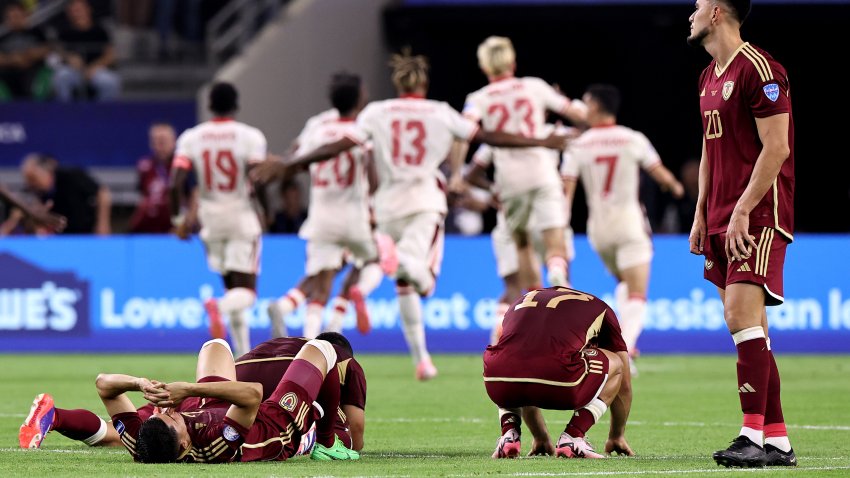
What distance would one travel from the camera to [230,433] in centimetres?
745

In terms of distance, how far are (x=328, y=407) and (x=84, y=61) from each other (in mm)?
17069

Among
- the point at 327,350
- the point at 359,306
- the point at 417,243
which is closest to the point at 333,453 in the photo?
the point at 327,350

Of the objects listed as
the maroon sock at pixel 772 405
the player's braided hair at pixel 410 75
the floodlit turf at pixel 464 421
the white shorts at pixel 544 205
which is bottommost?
the floodlit turf at pixel 464 421

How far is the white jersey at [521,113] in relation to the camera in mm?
14695

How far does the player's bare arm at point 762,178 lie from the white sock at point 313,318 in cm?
740

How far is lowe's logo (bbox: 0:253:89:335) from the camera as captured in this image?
17891 mm

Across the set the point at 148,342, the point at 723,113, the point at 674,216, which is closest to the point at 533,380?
the point at 723,113

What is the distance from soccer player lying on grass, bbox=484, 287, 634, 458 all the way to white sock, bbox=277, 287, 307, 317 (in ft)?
21.7

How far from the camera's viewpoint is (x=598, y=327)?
783 centimetres

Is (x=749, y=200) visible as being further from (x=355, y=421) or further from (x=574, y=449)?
(x=355, y=421)

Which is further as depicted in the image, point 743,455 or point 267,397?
point 267,397

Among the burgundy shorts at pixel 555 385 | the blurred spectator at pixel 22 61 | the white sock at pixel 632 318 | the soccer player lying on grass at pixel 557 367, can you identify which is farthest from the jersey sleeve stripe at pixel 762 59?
the blurred spectator at pixel 22 61

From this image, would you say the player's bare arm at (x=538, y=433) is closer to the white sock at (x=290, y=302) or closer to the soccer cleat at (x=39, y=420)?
the soccer cleat at (x=39, y=420)

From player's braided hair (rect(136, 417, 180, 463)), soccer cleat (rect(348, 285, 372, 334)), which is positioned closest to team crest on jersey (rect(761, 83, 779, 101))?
player's braided hair (rect(136, 417, 180, 463))
